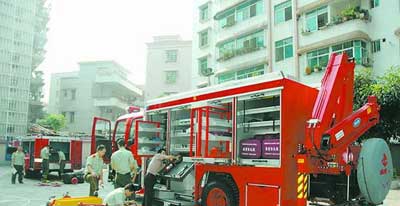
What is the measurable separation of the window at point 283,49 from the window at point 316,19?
170cm

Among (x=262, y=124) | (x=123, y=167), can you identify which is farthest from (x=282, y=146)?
(x=123, y=167)

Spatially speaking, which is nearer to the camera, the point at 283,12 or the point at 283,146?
the point at 283,146

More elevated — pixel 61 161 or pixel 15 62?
pixel 15 62

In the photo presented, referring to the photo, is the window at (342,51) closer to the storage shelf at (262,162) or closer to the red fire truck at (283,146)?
the red fire truck at (283,146)

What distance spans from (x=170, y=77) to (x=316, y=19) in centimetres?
2477

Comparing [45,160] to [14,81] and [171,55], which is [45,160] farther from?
[171,55]

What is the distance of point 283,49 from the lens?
1069 inches

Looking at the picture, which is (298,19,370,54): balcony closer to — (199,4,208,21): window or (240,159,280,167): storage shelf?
(199,4,208,21): window

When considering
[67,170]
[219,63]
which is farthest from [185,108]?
[219,63]

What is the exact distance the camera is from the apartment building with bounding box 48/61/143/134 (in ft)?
161

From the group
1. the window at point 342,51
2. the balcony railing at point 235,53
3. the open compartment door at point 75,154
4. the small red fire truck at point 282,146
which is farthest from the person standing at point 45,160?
the balcony railing at point 235,53

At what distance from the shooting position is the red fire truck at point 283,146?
22.6 feet

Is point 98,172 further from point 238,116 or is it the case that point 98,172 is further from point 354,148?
point 354,148

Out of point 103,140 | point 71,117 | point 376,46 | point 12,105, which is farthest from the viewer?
point 71,117
